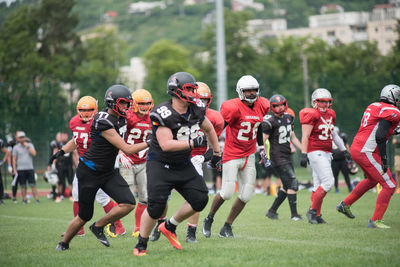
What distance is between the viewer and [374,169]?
30.1 feet

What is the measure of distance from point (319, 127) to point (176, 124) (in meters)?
3.99

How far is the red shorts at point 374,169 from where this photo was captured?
9.09 meters

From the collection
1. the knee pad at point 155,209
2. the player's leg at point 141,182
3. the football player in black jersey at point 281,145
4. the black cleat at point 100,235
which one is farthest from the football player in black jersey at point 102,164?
the football player in black jersey at point 281,145

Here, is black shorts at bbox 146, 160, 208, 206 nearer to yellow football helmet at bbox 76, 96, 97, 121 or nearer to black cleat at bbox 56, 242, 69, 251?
black cleat at bbox 56, 242, 69, 251

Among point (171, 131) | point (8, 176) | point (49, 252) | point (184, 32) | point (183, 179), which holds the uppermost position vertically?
point (184, 32)

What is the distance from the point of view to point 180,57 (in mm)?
69188

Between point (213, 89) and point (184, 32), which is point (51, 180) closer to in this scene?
point (213, 89)

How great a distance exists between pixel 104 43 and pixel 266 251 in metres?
54.8

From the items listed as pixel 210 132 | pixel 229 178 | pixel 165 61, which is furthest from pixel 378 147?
pixel 165 61

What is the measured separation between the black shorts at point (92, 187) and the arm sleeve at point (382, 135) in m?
3.78

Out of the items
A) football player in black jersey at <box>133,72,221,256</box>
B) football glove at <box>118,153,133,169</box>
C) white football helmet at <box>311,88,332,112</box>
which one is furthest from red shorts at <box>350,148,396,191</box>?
football glove at <box>118,153,133,169</box>

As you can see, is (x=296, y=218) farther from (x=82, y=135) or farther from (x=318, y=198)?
(x=82, y=135)

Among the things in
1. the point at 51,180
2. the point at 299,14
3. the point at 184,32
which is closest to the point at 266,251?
the point at 51,180

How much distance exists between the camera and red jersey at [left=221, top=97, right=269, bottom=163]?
28.6 ft
